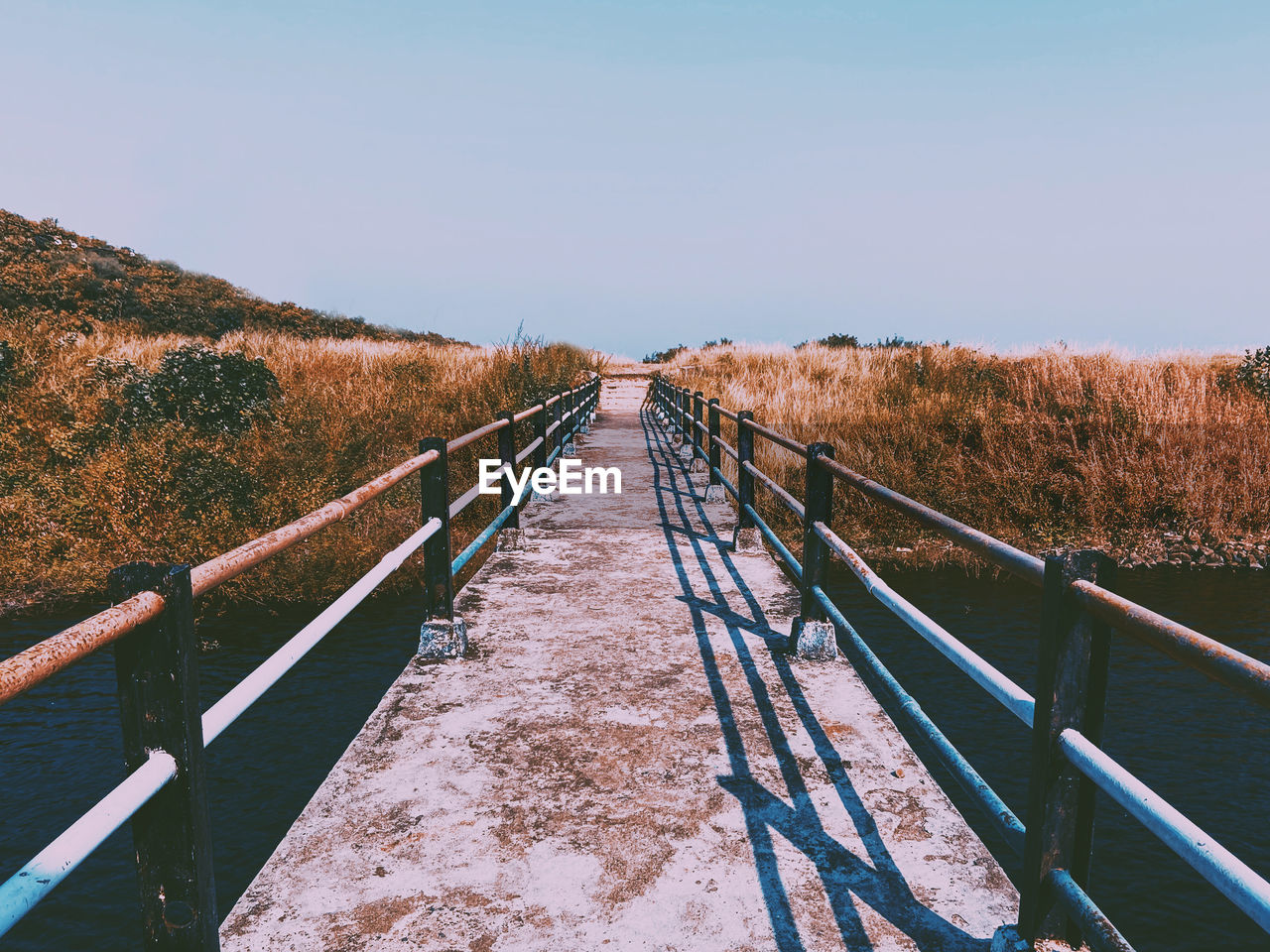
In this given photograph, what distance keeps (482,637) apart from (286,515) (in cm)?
524

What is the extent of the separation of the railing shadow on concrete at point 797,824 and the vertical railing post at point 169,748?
1.49 m

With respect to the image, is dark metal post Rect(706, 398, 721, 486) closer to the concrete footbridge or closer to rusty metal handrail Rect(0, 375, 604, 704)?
the concrete footbridge

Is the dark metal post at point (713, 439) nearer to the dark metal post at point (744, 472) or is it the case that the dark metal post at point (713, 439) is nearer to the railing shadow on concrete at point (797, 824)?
the dark metal post at point (744, 472)

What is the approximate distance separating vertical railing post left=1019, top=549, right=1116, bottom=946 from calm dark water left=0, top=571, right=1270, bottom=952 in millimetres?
2168

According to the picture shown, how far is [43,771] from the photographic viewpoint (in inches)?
179

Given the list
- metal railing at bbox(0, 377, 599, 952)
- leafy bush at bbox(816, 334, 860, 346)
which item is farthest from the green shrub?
metal railing at bbox(0, 377, 599, 952)

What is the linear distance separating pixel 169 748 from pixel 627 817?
157 centimetres

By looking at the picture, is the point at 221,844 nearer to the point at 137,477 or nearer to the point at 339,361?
the point at 137,477

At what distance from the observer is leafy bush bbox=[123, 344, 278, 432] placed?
1115 cm

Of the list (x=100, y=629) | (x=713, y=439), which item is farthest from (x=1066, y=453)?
(x=100, y=629)

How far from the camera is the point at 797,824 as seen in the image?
2.66 m

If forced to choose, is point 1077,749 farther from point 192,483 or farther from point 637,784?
point 192,483

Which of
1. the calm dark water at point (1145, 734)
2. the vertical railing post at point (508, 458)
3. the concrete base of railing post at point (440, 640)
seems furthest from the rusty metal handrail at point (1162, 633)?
the vertical railing post at point (508, 458)

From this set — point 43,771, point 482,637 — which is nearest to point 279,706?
point 43,771
